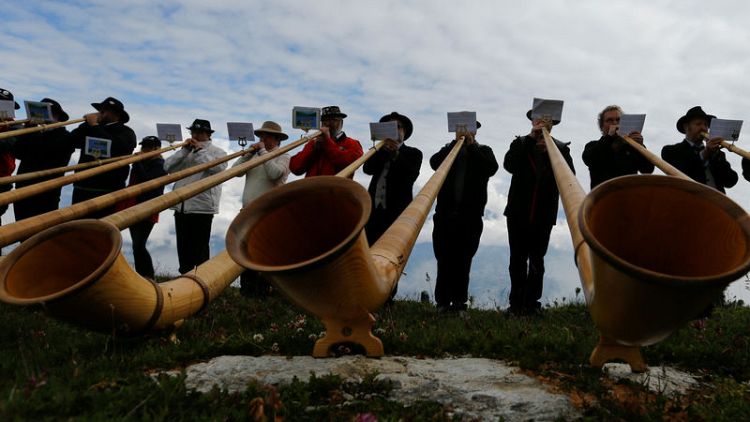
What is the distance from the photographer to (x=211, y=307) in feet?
21.4

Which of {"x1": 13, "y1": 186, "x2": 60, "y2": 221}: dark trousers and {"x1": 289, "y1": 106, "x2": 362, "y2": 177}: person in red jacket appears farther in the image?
{"x1": 13, "y1": 186, "x2": 60, "y2": 221}: dark trousers

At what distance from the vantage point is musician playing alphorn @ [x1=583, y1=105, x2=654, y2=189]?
6473mm

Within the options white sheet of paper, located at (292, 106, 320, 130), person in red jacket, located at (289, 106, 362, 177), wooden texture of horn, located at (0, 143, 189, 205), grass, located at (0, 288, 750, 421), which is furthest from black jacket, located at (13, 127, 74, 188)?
white sheet of paper, located at (292, 106, 320, 130)

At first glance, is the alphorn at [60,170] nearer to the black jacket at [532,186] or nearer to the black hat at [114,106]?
the black hat at [114,106]

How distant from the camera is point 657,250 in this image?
310cm

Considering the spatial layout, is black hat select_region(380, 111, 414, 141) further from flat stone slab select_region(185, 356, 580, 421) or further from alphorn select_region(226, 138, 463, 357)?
flat stone slab select_region(185, 356, 580, 421)

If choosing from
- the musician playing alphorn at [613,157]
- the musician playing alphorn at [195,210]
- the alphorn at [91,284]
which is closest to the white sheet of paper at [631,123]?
the musician playing alphorn at [613,157]

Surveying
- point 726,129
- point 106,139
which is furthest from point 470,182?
point 106,139

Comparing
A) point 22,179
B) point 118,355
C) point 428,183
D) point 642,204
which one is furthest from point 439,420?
point 22,179

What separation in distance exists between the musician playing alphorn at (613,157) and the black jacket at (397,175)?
79.9 inches

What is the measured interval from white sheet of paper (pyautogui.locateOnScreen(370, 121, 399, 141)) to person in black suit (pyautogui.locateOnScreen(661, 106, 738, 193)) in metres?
3.13

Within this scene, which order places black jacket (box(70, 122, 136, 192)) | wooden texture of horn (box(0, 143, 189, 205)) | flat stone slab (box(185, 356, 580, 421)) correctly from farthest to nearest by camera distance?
black jacket (box(70, 122, 136, 192)) < wooden texture of horn (box(0, 143, 189, 205)) < flat stone slab (box(185, 356, 580, 421))

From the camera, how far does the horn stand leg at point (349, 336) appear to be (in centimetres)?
352

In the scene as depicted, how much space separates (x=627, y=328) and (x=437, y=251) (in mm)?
4260
